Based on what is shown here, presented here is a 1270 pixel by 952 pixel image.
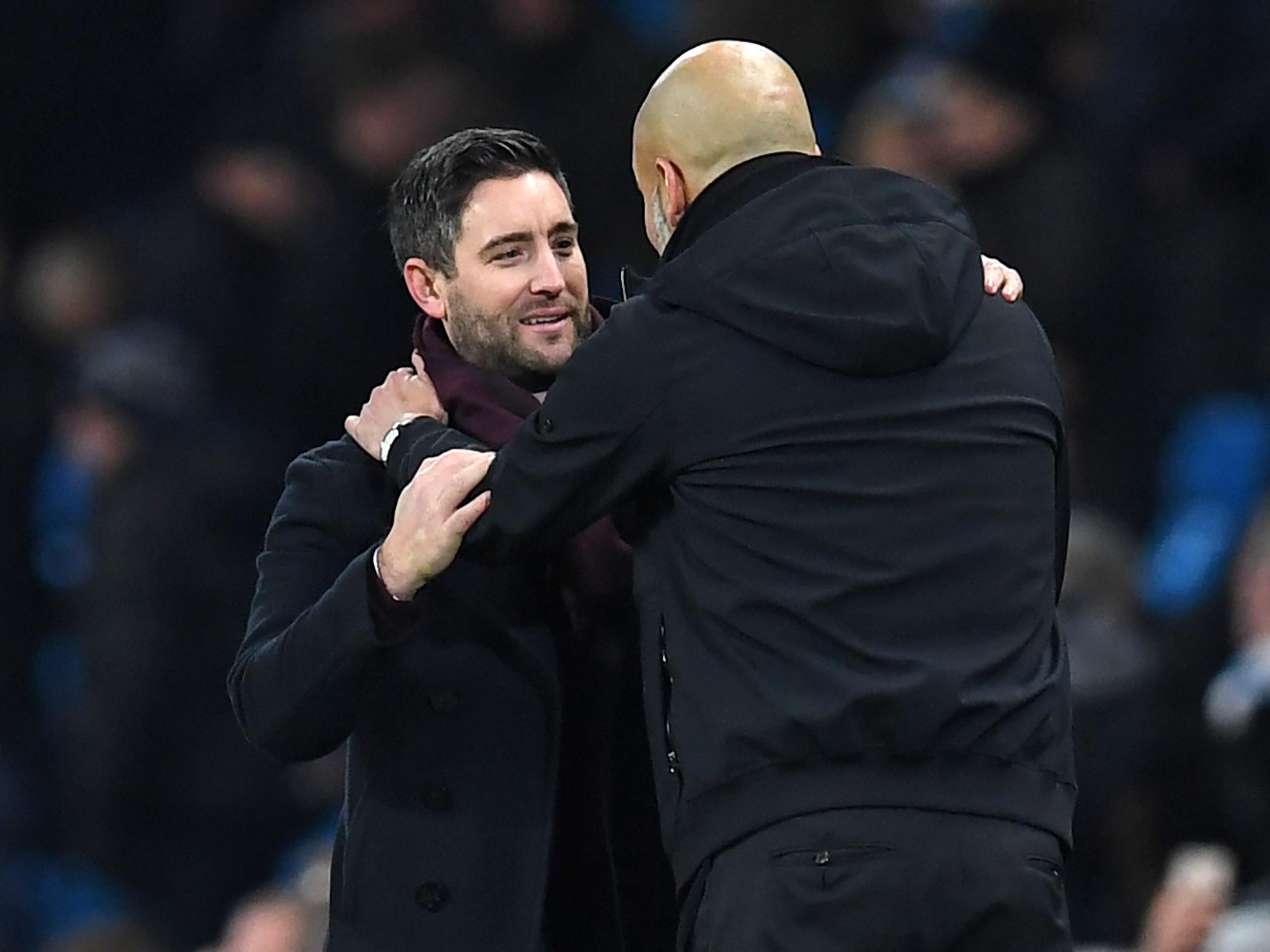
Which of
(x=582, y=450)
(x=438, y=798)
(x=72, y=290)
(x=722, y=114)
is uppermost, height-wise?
(x=722, y=114)

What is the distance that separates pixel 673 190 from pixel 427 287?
1.82 feet

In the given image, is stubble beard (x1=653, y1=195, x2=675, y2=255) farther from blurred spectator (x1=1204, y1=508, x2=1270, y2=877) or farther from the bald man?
blurred spectator (x1=1204, y1=508, x2=1270, y2=877)

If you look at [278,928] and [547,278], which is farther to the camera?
[278,928]

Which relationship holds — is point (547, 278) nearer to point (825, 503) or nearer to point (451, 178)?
point (451, 178)

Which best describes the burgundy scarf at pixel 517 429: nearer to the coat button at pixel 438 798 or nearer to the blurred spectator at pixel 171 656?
the coat button at pixel 438 798

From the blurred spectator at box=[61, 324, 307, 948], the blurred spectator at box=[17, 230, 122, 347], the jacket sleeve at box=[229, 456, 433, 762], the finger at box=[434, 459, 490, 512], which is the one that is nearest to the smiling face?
the jacket sleeve at box=[229, 456, 433, 762]

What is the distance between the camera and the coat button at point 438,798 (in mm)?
3521

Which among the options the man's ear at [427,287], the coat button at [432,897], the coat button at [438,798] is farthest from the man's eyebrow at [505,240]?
the coat button at [432,897]

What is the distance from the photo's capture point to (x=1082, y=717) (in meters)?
5.68

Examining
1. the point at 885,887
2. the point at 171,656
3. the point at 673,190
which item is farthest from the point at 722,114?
the point at 171,656

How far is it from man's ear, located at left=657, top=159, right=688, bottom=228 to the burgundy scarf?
35 centimetres

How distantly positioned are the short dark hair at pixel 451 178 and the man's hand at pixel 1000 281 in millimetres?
676

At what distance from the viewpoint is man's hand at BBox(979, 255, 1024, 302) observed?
10.9 feet

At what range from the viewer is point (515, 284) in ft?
12.0
